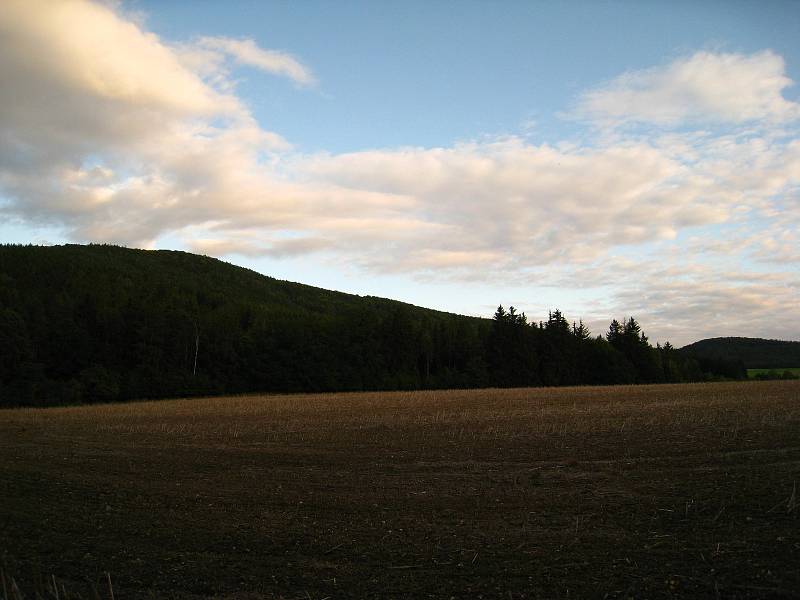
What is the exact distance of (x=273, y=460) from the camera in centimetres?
1688

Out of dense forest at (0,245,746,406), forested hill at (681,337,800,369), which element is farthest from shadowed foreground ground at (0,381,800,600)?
forested hill at (681,337,800,369)

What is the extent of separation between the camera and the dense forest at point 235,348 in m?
58.4

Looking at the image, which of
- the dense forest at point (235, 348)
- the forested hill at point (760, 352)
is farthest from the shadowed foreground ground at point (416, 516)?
the forested hill at point (760, 352)

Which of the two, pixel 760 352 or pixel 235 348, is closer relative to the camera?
pixel 235 348

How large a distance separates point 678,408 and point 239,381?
53.0 m

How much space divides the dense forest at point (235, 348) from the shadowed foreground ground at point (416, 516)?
42.5 m

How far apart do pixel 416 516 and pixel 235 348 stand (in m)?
64.6

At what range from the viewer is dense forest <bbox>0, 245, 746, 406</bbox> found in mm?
58438

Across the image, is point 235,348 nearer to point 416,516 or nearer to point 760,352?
point 416,516

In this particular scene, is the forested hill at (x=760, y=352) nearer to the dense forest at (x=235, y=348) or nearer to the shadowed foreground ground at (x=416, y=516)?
the dense forest at (x=235, y=348)

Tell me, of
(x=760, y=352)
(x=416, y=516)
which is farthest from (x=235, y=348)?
(x=760, y=352)

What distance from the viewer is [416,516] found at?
10398 mm

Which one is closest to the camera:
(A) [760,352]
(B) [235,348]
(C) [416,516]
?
(C) [416,516]

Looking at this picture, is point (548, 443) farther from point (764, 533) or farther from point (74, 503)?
point (74, 503)
